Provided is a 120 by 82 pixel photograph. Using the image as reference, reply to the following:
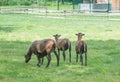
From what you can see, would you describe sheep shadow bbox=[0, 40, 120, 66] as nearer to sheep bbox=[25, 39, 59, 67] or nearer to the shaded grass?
the shaded grass

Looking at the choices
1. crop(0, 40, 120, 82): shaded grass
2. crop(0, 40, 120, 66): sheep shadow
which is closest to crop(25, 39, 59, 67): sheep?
crop(0, 40, 120, 82): shaded grass

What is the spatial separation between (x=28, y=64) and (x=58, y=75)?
222 cm

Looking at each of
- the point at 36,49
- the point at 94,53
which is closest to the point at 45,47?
the point at 36,49

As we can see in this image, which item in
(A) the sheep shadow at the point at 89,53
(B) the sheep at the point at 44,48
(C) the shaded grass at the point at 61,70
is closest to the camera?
(C) the shaded grass at the point at 61,70

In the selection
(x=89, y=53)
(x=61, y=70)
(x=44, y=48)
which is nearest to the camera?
(x=61, y=70)

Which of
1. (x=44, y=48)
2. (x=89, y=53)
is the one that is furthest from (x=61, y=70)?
(x=89, y=53)

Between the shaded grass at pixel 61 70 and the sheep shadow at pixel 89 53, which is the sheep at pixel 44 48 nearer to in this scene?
the shaded grass at pixel 61 70

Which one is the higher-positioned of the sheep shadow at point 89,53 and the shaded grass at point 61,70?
the shaded grass at point 61,70

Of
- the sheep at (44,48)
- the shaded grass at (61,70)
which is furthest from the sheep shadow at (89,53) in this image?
the sheep at (44,48)

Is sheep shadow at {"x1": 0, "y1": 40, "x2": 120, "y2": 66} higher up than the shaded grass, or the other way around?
the shaded grass

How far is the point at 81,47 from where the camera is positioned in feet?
44.5

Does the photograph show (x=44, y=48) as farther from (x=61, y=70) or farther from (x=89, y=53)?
(x=89, y=53)

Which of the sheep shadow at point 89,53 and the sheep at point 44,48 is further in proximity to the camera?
the sheep shadow at point 89,53

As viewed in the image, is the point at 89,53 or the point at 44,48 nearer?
the point at 44,48
